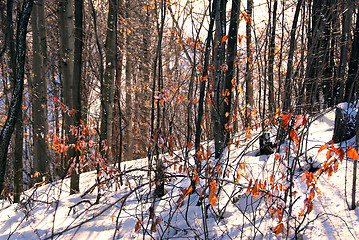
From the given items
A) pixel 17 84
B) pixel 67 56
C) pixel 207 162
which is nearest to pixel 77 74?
pixel 67 56

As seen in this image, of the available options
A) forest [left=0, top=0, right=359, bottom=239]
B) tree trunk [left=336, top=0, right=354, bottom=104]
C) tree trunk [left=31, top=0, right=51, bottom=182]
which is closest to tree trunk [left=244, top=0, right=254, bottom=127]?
forest [left=0, top=0, right=359, bottom=239]

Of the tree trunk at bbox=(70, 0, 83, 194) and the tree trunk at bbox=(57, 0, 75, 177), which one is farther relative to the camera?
the tree trunk at bbox=(57, 0, 75, 177)

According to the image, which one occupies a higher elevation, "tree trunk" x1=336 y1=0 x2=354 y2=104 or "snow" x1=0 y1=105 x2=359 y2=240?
"tree trunk" x1=336 y1=0 x2=354 y2=104

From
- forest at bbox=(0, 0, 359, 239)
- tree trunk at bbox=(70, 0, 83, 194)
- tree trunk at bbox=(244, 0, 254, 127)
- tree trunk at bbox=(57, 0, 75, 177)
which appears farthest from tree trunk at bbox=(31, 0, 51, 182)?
tree trunk at bbox=(244, 0, 254, 127)

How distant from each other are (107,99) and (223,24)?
3017 mm

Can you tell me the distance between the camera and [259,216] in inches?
117

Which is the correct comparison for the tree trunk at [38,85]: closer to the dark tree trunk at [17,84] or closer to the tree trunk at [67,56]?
the tree trunk at [67,56]

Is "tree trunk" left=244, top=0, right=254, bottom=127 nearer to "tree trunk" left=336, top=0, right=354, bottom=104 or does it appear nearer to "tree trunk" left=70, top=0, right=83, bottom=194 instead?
"tree trunk" left=336, top=0, right=354, bottom=104

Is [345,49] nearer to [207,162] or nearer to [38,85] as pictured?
[207,162]

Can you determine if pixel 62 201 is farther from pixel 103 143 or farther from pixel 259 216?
pixel 259 216

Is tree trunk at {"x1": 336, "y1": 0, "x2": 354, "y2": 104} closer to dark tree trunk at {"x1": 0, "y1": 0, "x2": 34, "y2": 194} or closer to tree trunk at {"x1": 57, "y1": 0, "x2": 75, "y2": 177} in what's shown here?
tree trunk at {"x1": 57, "y1": 0, "x2": 75, "y2": 177}

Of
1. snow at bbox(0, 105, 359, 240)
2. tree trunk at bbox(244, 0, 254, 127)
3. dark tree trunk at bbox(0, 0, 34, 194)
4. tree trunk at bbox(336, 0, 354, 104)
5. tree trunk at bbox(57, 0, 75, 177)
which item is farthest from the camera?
tree trunk at bbox(57, 0, 75, 177)

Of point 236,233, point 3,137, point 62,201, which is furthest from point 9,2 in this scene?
point 236,233

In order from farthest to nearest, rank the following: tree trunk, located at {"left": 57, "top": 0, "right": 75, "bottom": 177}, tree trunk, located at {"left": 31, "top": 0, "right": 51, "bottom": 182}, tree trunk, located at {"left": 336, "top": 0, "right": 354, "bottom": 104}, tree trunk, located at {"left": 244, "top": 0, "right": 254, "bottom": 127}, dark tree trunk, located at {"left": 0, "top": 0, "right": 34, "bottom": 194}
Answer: tree trunk, located at {"left": 31, "top": 0, "right": 51, "bottom": 182}, tree trunk, located at {"left": 57, "top": 0, "right": 75, "bottom": 177}, tree trunk, located at {"left": 336, "top": 0, "right": 354, "bottom": 104}, dark tree trunk, located at {"left": 0, "top": 0, "right": 34, "bottom": 194}, tree trunk, located at {"left": 244, "top": 0, "right": 254, "bottom": 127}
